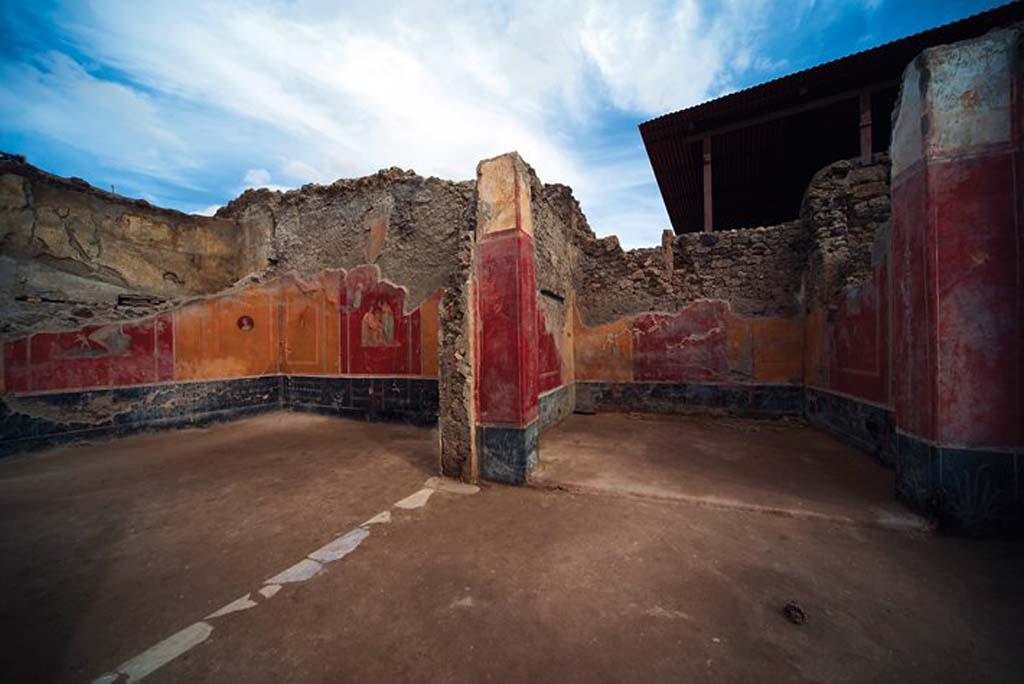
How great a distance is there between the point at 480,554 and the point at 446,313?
2.06 meters

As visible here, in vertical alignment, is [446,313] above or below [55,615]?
above

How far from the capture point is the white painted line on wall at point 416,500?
2855 millimetres

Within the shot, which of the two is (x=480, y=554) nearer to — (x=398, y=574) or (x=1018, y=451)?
(x=398, y=574)

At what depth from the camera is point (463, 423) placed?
11.2 feet

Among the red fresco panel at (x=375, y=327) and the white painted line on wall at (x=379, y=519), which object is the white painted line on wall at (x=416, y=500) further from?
the red fresco panel at (x=375, y=327)

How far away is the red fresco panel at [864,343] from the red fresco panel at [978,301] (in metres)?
1.39

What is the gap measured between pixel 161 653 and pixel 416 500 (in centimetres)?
161

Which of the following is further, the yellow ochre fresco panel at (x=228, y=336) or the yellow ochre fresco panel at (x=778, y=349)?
the yellow ochre fresco panel at (x=228, y=336)

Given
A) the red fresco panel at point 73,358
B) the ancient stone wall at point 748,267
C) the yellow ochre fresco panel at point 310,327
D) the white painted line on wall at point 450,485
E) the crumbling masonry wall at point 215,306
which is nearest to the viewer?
the white painted line on wall at point 450,485

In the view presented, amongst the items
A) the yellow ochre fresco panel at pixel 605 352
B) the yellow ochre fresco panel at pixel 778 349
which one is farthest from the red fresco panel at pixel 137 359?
the yellow ochre fresco panel at pixel 778 349

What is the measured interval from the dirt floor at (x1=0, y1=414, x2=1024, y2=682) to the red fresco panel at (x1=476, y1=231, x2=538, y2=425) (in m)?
0.75

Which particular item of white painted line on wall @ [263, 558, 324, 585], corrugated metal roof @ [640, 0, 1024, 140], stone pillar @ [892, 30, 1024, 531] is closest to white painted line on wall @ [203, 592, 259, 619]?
white painted line on wall @ [263, 558, 324, 585]

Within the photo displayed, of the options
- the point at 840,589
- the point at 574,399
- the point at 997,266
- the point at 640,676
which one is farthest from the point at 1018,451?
the point at 574,399

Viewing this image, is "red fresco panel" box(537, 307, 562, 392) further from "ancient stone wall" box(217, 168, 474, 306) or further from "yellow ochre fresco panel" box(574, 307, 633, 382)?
"ancient stone wall" box(217, 168, 474, 306)
